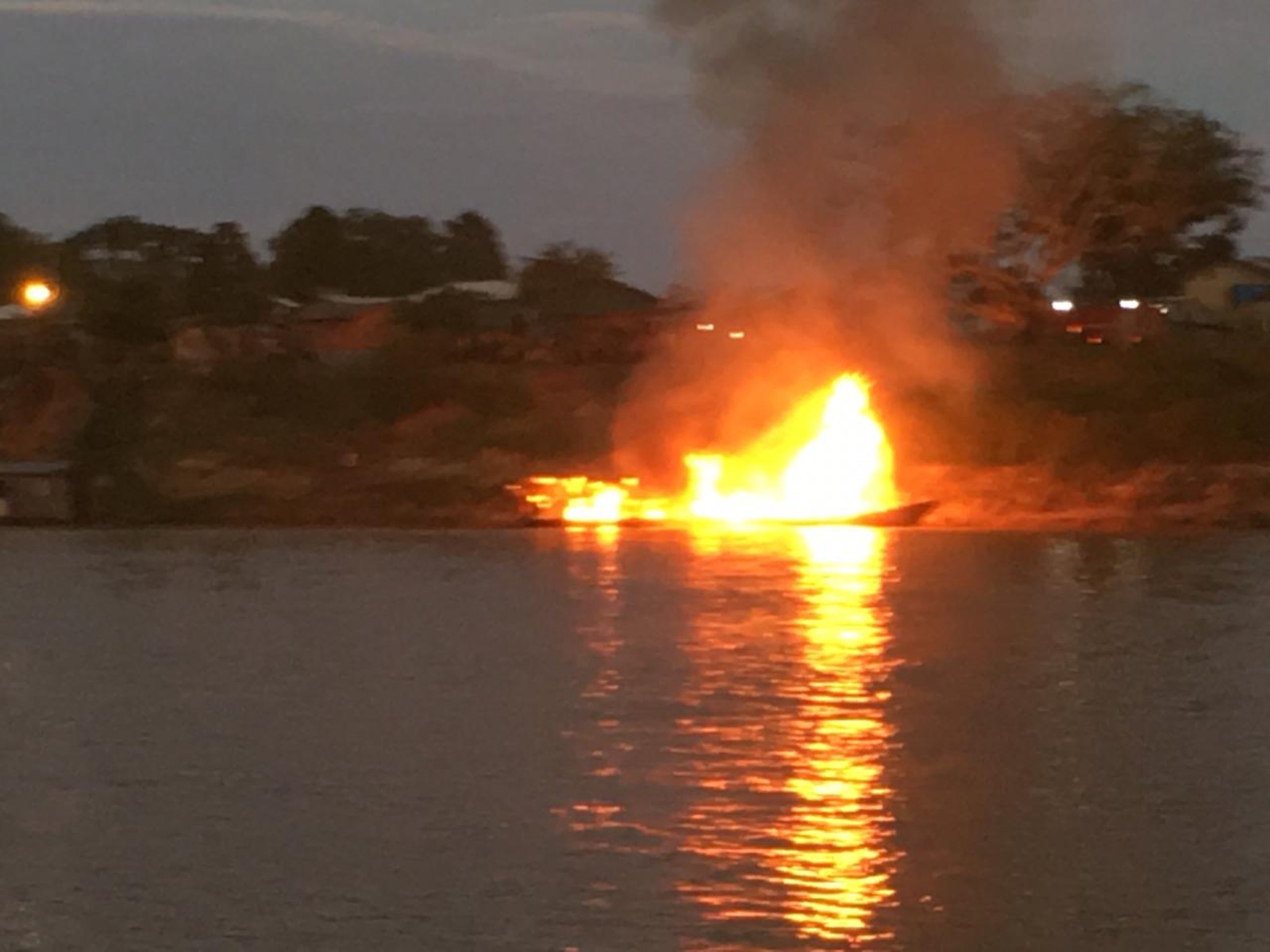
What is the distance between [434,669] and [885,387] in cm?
2215

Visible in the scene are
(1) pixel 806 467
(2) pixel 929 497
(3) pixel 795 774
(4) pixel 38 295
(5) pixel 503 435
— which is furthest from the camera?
(4) pixel 38 295

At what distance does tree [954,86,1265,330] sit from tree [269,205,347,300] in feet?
90.5

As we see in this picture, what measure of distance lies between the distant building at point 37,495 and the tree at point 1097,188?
19.6 m

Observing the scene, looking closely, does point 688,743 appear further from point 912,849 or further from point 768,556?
point 768,556

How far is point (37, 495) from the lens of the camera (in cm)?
4278

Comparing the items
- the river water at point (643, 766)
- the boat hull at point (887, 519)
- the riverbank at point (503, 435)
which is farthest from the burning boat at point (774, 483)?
the river water at point (643, 766)

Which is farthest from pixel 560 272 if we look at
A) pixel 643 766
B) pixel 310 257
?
pixel 643 766

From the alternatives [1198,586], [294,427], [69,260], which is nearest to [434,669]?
[1198,586]

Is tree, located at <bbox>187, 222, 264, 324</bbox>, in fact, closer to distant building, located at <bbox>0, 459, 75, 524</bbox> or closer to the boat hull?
distant building, located at <bbox>0, 459, 75, 524</bbox>

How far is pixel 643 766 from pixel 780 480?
1006 inches

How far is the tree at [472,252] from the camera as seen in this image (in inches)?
3305

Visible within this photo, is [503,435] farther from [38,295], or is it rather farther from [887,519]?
[38,295]

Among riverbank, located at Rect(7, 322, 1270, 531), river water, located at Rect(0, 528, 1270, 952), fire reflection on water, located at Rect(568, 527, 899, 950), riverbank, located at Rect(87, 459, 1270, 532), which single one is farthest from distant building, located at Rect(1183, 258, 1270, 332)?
fire reflection on water, located at Rect(568, 527, 899, 950)

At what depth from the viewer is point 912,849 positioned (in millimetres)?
13062
